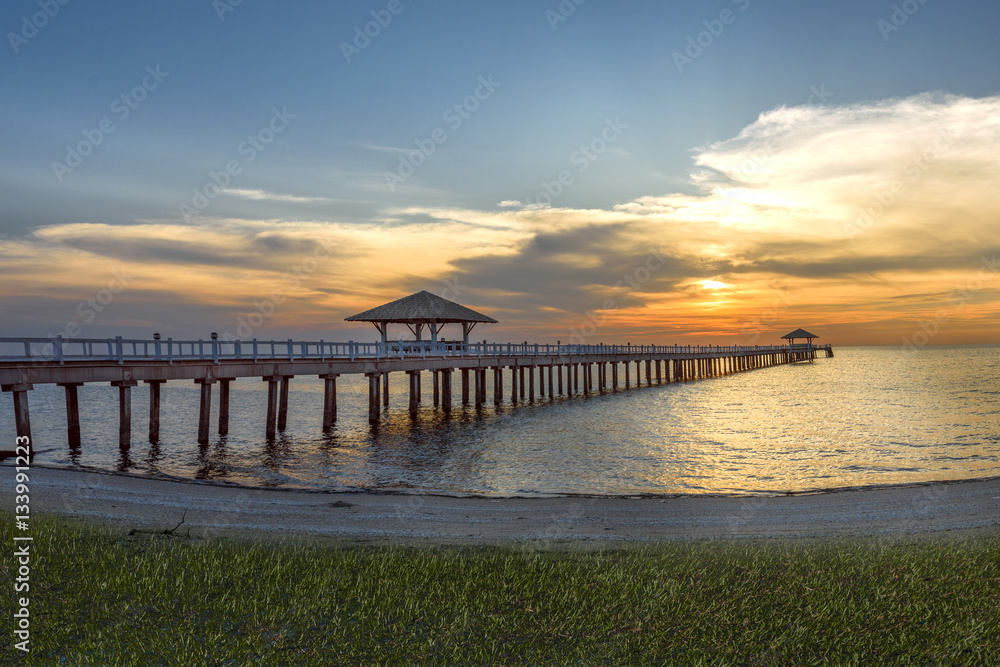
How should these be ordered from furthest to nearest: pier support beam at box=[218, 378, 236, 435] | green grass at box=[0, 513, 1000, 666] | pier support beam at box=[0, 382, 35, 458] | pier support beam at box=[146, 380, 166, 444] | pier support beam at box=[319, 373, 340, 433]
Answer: pier support beam at box=[319, 373, 340, 433] → pier support beam at box=[218, 378, 236, 435] → pier support beam at box=[146, 380, 166, 444] → pier support beam at box=[0, 382, 35, 458] → green grass at box=[0, 513, 1000, 666]

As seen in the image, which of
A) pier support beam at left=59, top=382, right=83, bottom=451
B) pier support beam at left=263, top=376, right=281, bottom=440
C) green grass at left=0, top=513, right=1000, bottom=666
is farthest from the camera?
pier support beam at left=263, top=376, right=281, bottom=440

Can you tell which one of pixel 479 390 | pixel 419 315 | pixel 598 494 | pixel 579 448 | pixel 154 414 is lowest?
pixel 579 448

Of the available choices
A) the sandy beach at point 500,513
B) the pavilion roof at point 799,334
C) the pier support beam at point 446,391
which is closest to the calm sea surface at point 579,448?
the pier support beam at point 446,391

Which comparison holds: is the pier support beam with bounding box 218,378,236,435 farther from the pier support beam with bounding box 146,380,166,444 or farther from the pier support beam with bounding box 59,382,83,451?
the pier support beam with bounding box 59,382,83,451

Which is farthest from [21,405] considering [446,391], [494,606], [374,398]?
[446,391]

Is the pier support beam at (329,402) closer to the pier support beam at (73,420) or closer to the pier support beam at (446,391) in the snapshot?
the pier support beam at (446,391)

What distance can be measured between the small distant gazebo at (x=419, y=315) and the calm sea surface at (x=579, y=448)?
6411 mm

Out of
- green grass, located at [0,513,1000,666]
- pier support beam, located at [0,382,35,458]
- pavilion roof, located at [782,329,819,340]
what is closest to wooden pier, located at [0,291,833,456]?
pier support beam, located at [0,382,35,458]

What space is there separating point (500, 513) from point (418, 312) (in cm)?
3047

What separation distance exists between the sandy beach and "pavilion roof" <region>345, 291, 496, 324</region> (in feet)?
87.3

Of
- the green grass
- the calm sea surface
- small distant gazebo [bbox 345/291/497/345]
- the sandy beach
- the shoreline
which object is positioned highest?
small distant gazebo [bbox 345/291/497/345]

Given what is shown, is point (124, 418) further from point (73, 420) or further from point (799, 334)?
point (799, 334)

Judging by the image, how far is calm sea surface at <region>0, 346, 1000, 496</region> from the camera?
67.8 ft

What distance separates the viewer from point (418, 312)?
144 ft
